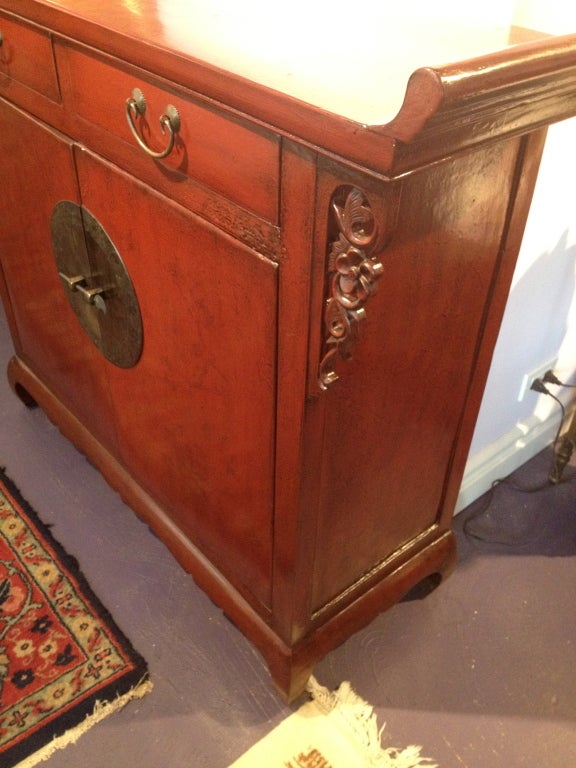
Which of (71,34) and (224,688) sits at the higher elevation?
(71,34)

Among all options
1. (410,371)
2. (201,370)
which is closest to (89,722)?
(201,370)

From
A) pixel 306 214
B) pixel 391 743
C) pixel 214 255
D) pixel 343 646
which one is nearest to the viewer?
pixel 306 214

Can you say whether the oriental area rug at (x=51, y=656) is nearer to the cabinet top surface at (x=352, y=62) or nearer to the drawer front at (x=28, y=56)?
the drawer front at (x=28, y=56)

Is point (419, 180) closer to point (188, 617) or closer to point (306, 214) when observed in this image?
point (306, 214)

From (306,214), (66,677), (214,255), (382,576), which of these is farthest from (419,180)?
(66,677)

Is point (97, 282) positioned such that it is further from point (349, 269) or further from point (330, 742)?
point (330, 742)

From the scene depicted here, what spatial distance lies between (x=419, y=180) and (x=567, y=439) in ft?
3.84

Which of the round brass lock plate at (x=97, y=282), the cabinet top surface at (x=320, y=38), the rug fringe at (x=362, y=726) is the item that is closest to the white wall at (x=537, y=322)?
the cabinet top surface at (x=320, y=38)

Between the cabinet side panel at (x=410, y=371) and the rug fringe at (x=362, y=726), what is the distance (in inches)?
8.8

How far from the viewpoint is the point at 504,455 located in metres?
1.75

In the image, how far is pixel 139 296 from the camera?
1164 mm

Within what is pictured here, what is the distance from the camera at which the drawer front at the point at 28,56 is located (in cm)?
112

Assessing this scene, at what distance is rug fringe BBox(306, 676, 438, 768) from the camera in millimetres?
1251

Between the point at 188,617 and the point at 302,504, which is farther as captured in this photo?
the point at 188,617
